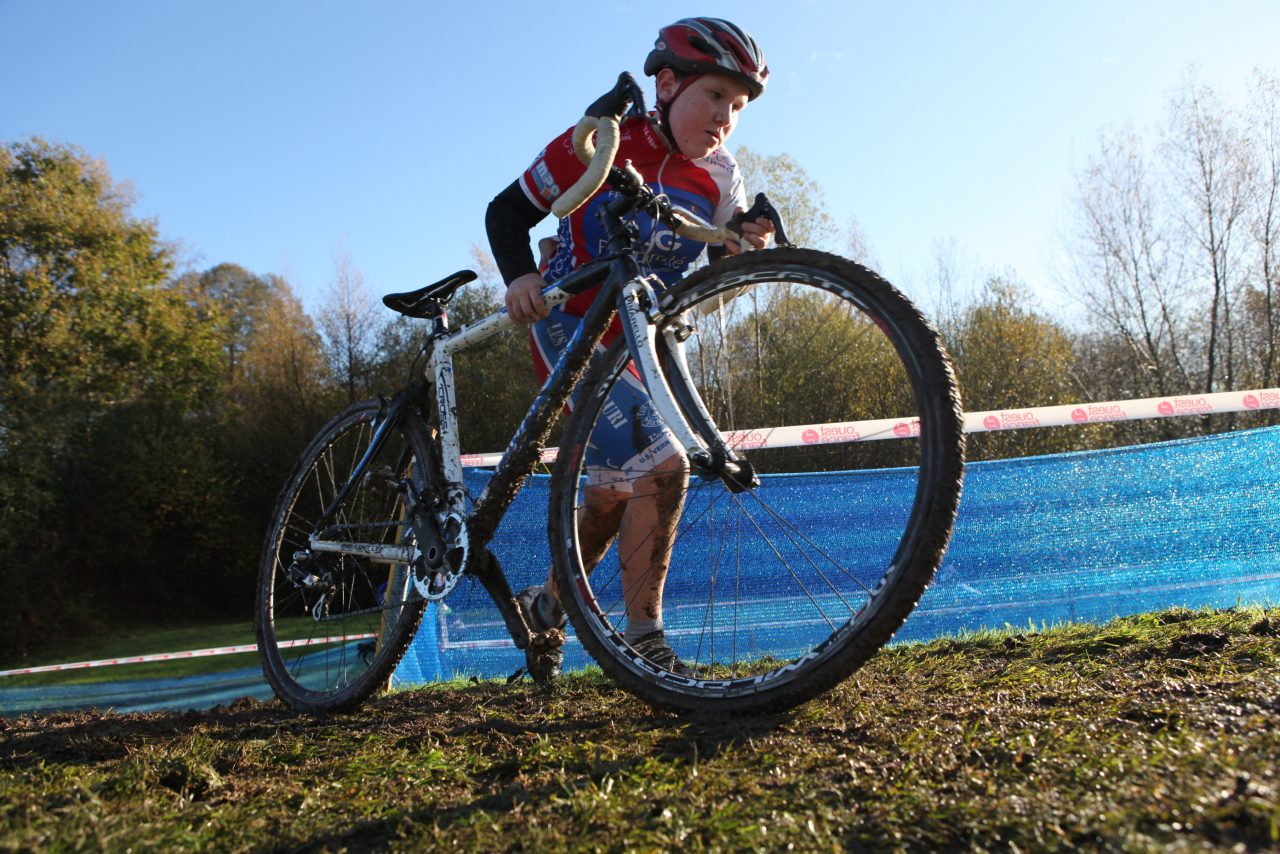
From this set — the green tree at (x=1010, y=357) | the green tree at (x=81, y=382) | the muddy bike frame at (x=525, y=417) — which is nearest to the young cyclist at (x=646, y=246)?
the muddy bike frame at (x=525, y=417)

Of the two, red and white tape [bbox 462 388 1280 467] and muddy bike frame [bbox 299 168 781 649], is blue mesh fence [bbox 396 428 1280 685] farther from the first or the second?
muddy bike frame [bbox 299 168 781 649]

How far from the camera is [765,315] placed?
67.2 ft

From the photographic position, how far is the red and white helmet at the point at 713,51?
2.93 m

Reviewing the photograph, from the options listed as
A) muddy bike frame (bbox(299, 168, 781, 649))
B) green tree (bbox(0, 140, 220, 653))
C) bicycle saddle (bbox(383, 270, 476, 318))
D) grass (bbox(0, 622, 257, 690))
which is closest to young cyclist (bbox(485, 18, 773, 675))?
muddy bike frame (bbox(299, 168, 781, 649))

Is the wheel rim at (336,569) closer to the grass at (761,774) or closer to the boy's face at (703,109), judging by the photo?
the grass at (761,774)

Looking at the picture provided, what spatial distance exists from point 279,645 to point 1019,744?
A: 2.91m

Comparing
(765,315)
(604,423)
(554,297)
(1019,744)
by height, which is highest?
(765,315)

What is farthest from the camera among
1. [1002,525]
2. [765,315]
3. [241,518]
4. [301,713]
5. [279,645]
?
[241,518]

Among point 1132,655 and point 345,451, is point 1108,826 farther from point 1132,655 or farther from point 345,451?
point 345,451

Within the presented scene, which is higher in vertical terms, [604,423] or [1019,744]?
[604,423]

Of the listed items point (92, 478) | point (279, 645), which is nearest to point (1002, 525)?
point (279, 645)

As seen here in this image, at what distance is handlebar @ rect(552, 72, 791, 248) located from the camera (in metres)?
2.55

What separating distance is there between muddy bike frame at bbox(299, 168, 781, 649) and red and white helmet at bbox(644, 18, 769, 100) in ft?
1.41

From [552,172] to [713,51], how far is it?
0.65m
